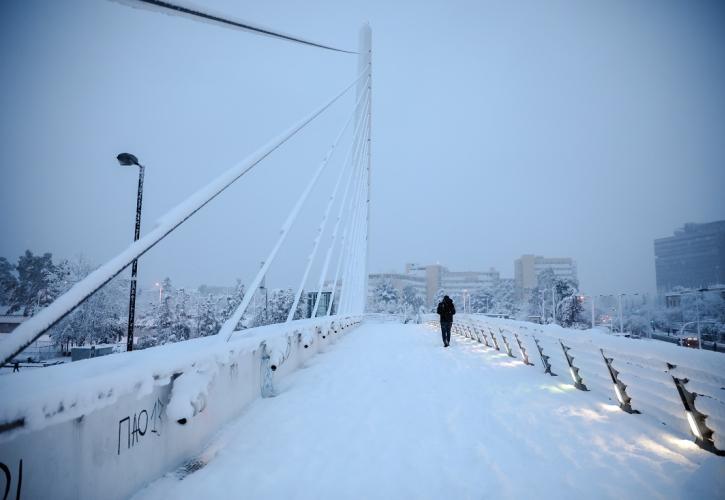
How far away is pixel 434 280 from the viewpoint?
11462cm

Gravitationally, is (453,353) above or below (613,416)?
below

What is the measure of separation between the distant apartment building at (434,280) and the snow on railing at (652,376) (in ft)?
343

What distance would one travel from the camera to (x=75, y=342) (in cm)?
2661

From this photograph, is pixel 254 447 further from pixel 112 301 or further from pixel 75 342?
pixel 112 301

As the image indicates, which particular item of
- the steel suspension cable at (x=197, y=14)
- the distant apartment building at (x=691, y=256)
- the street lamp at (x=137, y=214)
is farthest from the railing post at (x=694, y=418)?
the distant apartment building at (x=691, y=256)

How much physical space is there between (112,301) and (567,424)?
35765 mm

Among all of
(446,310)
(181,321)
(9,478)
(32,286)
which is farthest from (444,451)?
(181,321)

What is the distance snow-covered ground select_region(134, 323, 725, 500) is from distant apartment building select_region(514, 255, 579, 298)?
107398 mm

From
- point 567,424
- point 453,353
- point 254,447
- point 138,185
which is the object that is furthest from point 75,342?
point 567,424

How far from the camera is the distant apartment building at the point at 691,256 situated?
6981 cm

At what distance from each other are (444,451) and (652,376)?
2.40 metres

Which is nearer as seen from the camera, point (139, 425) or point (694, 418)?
point (139, 425)

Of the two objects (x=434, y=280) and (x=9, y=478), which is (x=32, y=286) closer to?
(x=9, y=478)

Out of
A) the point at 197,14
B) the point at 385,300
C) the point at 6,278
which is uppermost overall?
the point at 197,14
